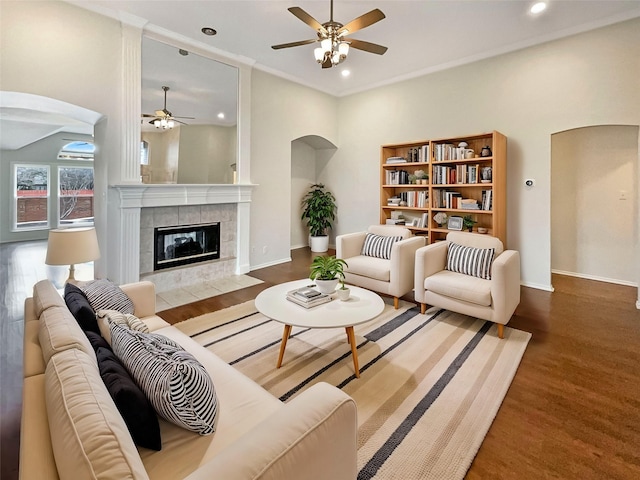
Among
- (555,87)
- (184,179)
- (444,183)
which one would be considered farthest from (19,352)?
(555,87)

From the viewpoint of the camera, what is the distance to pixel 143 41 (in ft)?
12.9

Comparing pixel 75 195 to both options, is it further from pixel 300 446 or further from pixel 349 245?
pixel 300 446

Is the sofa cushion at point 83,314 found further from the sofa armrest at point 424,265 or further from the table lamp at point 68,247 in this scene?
the sofa armrest at point 424,265

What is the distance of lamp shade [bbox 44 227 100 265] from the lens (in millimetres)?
2453

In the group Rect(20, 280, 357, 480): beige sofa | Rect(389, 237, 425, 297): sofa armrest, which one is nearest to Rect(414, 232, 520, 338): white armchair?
Rect(389, 237, 425, 297): sofa armrest

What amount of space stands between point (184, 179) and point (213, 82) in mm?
1455

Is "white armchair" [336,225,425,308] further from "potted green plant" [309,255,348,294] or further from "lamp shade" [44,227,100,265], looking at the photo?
"lamp shade" [44,227,100,265]

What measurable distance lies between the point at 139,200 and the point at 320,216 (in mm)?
3437

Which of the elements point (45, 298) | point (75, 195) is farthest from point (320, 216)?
point (75, 195)

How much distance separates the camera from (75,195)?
9.83 meters

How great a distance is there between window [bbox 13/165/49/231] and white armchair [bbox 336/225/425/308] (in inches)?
372

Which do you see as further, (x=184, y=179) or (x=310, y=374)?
(x=184, y=179)

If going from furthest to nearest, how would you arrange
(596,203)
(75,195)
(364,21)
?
(75,195), (596,203), (364,21)

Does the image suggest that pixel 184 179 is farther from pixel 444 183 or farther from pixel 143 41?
pixel 444 183
